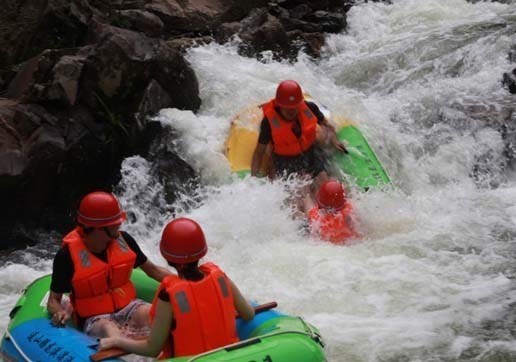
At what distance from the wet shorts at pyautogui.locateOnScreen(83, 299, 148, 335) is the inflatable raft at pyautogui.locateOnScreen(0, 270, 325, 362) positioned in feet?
0.30

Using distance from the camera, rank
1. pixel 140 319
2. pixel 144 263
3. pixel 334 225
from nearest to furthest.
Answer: pixel 140 319, pixel 144 263, pixel 334 225

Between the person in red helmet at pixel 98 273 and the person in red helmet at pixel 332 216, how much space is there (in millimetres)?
2251

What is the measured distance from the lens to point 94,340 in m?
4.12

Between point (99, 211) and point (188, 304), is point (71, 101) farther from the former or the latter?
point (188, 304)

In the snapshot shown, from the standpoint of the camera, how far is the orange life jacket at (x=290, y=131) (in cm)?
704

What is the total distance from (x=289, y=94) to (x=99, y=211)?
3.06 m

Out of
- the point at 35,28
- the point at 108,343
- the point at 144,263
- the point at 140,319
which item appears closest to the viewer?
the point at 108,343

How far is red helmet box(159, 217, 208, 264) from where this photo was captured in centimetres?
367

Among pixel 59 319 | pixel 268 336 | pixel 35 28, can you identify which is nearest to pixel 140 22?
pixel 35 28

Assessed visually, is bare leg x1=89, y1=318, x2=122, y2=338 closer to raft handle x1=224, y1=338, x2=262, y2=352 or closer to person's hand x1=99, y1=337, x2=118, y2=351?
person's hand x1=99, y1=337, x2=118, y2=351

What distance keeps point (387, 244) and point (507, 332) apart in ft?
5.00

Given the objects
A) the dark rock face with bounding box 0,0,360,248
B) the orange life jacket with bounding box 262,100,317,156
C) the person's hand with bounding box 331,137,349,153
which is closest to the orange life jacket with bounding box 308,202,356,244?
the orange life jacket with bounding box 262,100,317,156

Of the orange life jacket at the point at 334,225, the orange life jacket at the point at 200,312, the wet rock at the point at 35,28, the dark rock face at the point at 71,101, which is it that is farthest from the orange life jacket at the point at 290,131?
the orange life jacket at the point at 200,312

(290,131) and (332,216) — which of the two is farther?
(290,131)
